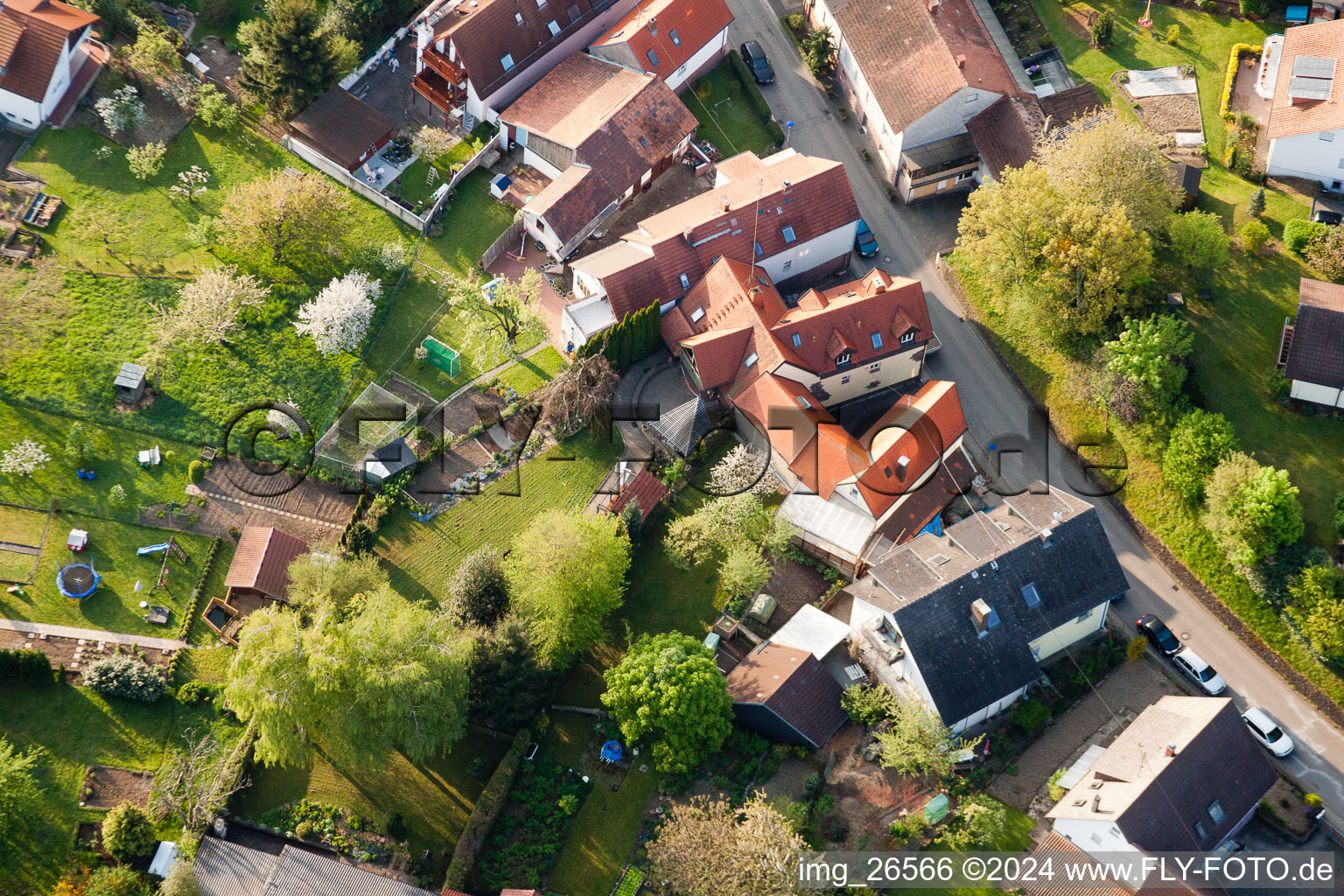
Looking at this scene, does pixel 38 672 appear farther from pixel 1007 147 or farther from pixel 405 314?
pixel 1007 147

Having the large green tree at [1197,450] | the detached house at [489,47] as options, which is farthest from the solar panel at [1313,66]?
the detached house at [489,47]

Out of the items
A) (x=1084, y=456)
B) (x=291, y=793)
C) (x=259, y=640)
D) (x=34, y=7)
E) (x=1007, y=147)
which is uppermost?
→ (x=34, y=7)

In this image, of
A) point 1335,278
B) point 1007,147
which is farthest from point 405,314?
point 1335,278

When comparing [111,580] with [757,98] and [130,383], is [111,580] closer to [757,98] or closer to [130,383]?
[130,383]

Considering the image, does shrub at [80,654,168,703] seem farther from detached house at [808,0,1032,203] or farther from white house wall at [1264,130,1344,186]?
A: white house wall at [1264,130,1344,186]

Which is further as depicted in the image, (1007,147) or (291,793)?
(1007,147)

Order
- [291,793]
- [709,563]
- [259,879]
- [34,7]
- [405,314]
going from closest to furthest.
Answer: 1. [259,879]
2. [291,793]
3. [709,563]
4. [405,314]
5. [34,7]

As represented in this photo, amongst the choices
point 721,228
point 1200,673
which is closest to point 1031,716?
point 1200,673
